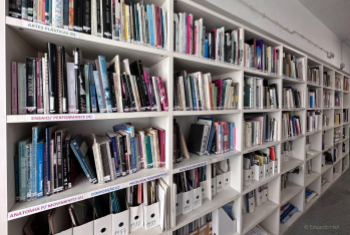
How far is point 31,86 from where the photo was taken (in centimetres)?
64

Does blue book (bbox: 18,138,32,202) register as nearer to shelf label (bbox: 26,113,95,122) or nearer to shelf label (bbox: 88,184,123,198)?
shelf label (bbox: 26,113,95,122)

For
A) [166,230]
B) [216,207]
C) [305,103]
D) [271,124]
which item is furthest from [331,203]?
[166,230]

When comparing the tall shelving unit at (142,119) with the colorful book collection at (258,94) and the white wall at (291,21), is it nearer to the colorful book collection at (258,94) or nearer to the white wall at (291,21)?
the colorful book collection at (258,94)

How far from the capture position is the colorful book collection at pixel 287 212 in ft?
6.60

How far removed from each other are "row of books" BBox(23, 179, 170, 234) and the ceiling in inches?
Result: 126

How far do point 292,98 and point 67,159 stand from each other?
240cm

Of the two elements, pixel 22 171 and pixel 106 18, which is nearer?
pixel 22 171

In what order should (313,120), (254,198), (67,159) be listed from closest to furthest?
(67,159) → (254,198) → (313,120)

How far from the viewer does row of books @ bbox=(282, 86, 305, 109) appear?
1.86m

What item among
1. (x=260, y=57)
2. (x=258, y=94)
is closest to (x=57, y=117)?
(x=258, y=94)

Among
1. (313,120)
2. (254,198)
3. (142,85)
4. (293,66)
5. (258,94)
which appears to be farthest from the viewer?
(313,120)

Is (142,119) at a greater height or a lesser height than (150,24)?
lesser

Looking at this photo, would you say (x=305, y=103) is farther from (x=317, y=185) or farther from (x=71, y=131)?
(x=71, y=131)

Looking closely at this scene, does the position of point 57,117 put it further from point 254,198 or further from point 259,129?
point 254,198
